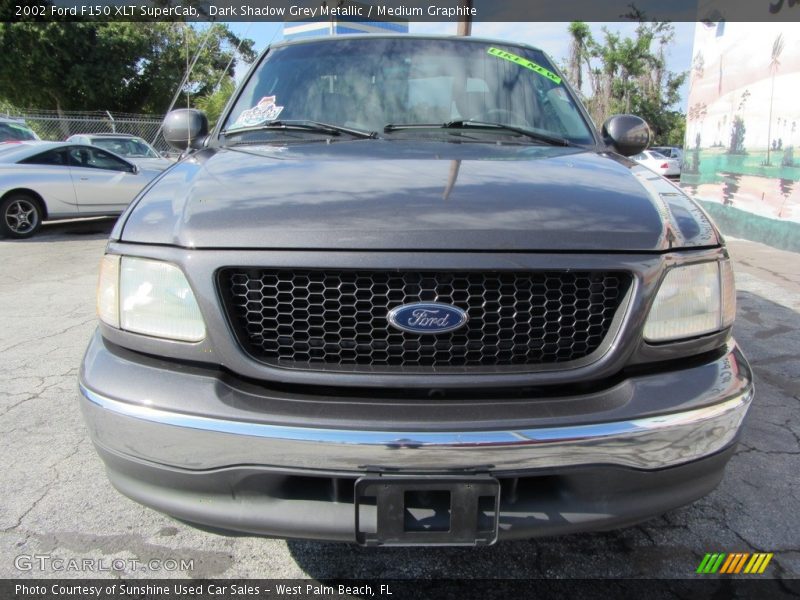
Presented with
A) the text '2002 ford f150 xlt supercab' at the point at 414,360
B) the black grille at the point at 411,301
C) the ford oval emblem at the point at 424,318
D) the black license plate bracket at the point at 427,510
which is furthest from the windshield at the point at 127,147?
the black license plate bracket at the point at 427,510

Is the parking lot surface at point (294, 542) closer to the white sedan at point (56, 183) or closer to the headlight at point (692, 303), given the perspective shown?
the headlight at point (692, 303)

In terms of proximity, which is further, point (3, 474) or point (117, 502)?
point (3, 474)

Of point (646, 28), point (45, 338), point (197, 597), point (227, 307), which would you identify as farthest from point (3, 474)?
point (646, 28)

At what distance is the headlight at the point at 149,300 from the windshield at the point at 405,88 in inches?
46.7

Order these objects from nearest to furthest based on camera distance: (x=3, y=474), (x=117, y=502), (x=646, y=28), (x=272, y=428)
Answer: (x=272, y=428), (x=117, y=502), (x=3, y=474), (x=646, y=28)

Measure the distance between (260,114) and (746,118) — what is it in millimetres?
8494

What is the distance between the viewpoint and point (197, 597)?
1941 millimetres

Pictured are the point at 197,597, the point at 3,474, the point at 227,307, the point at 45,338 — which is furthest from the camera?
the point at 45,338

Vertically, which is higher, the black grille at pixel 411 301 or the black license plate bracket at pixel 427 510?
the black grille at pixel 411 301

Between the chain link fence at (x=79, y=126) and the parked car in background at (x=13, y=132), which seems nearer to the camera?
the parked car in background at (x=13, y=132)

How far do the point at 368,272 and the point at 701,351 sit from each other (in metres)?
0.97

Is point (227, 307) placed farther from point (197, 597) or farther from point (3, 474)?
point (3, 474)

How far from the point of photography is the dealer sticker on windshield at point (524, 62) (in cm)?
302

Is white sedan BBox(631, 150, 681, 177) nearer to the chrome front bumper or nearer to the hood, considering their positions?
the hood
